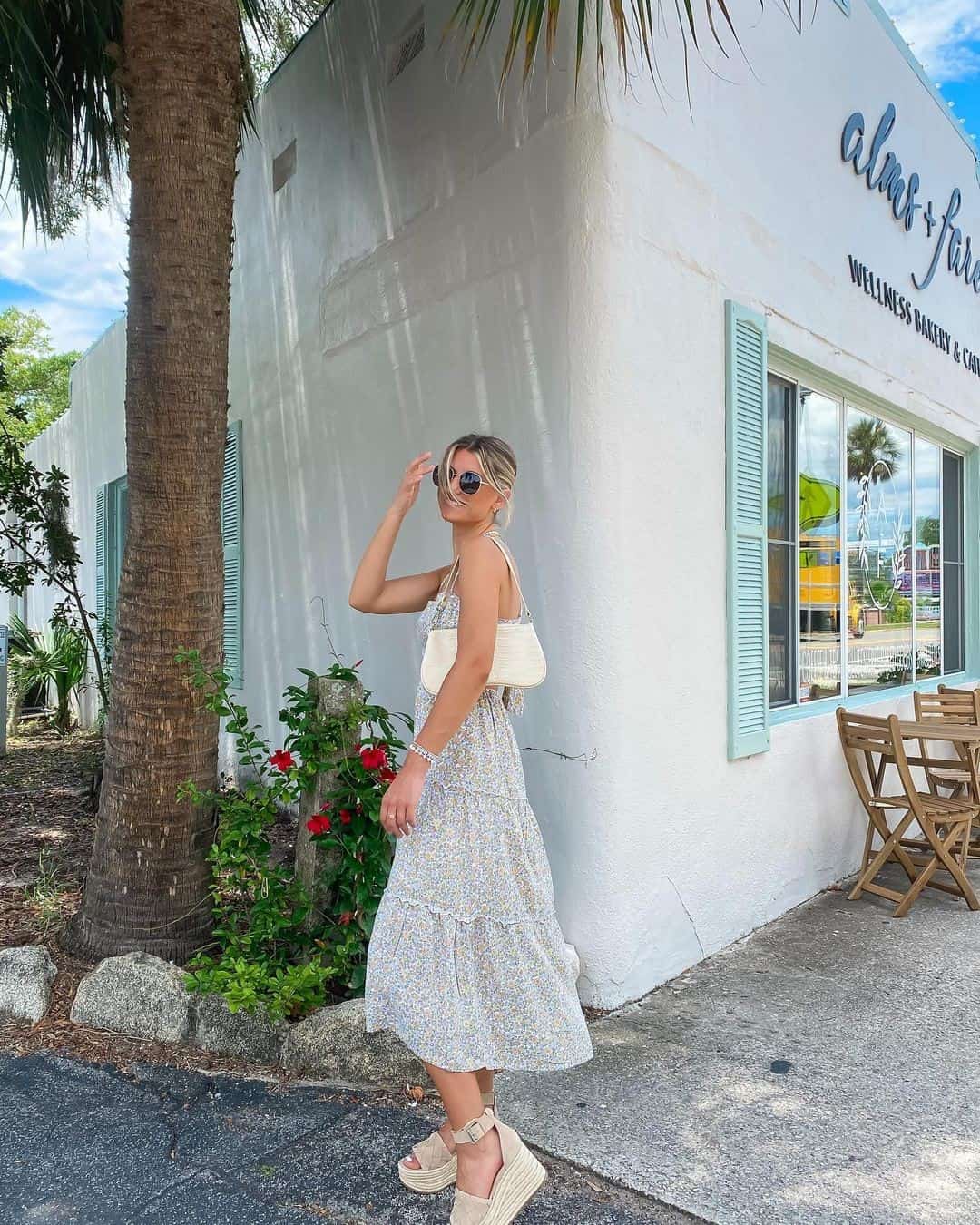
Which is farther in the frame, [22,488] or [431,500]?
[22,488]

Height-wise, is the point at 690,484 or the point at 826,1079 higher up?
the point at 690,484

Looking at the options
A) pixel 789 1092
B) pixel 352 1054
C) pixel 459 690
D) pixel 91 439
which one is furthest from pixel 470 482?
pixel 91 439

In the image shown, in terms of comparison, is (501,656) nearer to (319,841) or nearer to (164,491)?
(319,841)

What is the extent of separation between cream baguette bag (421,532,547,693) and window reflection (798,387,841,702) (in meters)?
2.95

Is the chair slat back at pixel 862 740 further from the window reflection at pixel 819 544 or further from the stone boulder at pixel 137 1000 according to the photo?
the stone boulder at pixel 137 1000

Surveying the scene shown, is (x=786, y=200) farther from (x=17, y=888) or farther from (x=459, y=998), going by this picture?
(x=17, y=888)

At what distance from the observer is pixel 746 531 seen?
168 inches

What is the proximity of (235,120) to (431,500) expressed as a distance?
1659 millimetres

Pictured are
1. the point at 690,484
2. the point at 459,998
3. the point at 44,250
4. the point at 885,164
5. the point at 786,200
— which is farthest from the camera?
the point at 885,164

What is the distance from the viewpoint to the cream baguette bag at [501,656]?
93.7 inches

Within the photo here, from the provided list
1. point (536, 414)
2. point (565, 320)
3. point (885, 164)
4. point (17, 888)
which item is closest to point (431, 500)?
point (536, 414)

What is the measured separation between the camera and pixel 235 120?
368 centimetres

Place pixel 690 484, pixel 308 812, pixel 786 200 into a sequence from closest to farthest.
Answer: pixel 308 812 < pixel 690 484 < pixel 786 200

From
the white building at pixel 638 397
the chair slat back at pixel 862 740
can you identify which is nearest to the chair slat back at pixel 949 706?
the white building at pixel 638 397
